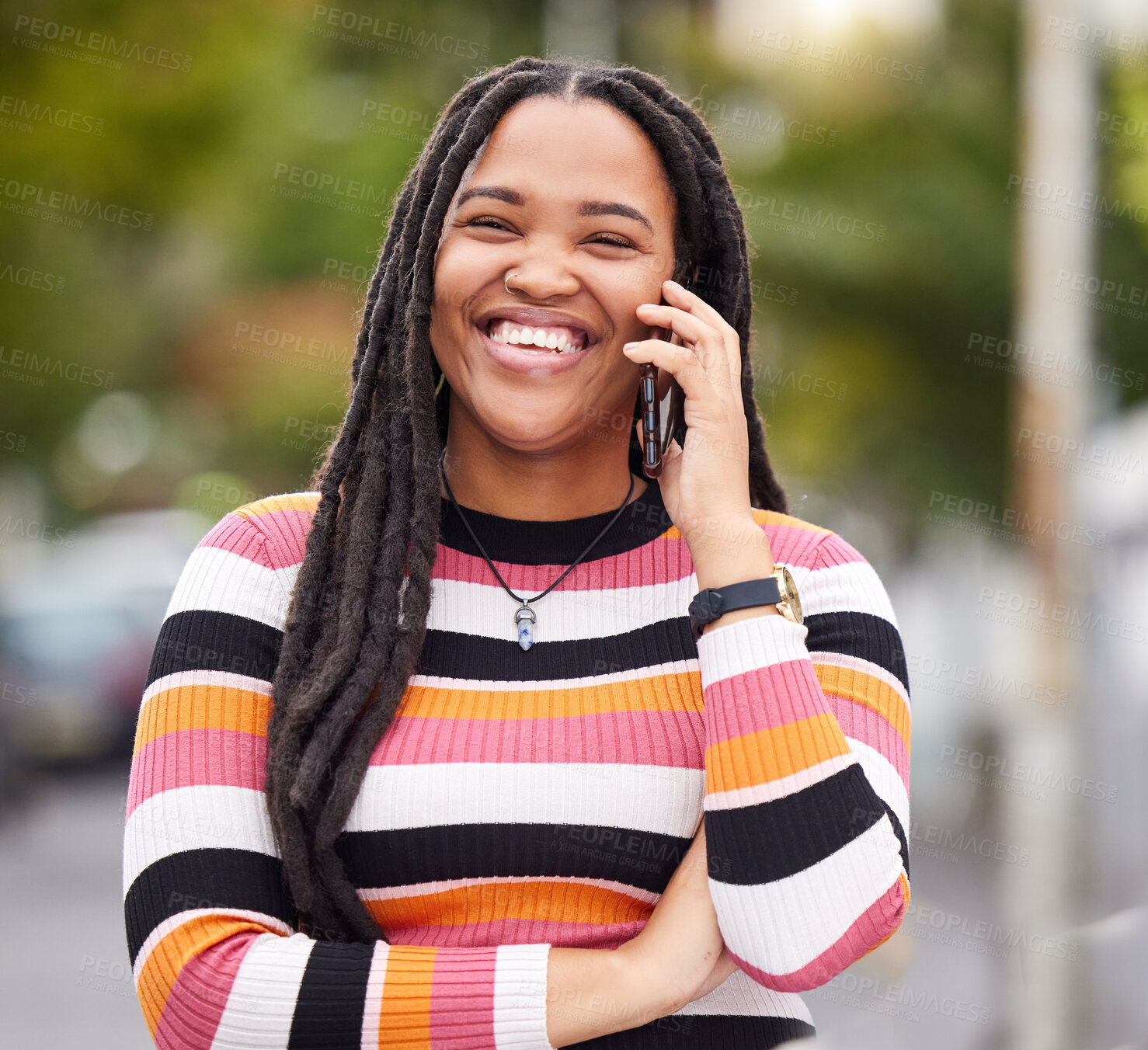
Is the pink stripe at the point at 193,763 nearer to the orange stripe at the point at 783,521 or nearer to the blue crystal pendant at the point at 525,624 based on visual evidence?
the blue crystal pendant at the point at 525,624

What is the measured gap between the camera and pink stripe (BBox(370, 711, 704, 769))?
6.59 ft

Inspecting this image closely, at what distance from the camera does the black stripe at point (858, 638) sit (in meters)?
2.16

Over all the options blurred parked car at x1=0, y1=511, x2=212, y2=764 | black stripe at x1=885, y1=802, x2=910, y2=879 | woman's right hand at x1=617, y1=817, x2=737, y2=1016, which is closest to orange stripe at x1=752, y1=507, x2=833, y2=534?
black stripe at x1=885, y1=802, x2=910, y2=879

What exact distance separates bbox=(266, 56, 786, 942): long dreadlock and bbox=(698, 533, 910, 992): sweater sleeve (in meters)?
0.52

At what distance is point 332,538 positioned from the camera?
2219 mm

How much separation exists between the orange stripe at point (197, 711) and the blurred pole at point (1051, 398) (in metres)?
4.91

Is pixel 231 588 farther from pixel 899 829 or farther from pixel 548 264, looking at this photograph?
pixel 899 829

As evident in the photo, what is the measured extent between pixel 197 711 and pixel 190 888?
259 mm

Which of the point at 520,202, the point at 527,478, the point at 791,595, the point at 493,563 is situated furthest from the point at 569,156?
the point at 791,595

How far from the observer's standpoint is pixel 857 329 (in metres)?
7.85

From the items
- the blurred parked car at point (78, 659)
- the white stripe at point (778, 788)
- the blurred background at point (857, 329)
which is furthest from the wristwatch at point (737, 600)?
the blurred parked car at point (78, 659)

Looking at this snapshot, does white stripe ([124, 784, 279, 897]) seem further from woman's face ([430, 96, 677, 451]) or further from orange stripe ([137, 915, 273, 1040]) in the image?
woman's face ([430, 96, 677, 451])

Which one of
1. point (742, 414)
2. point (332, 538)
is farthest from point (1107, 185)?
point (332, 538)

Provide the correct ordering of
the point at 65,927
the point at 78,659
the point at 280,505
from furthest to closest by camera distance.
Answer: the point at 78,659 < the point at 65,927 < the point at 280,505
